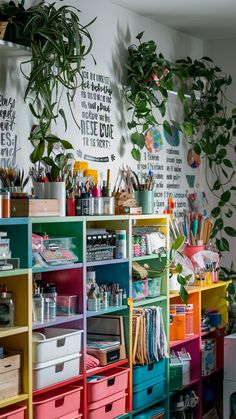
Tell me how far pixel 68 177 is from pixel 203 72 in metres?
1.70

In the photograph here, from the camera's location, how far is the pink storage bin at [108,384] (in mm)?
3918

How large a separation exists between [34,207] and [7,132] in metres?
0.48

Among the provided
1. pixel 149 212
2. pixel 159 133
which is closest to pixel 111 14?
pixel 159 133

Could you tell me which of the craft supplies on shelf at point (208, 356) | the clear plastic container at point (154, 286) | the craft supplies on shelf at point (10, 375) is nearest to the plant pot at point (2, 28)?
the craft supplies on shelf at point (10, 375)

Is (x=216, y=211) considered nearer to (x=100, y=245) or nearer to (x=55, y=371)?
(x=100, y=245)

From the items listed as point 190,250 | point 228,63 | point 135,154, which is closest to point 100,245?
point 135,154

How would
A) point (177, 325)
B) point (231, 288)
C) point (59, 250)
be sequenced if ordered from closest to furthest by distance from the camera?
point (59, 250) < point (177, 325) < point (231, 288)

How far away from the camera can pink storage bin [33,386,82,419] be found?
3.52m

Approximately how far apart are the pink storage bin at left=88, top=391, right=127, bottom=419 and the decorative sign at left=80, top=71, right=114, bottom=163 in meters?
1.28

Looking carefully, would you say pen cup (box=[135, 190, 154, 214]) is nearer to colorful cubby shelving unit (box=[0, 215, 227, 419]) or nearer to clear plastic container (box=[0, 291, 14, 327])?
colorful cubby shelving unit (box=[0, 215, 227, 419])

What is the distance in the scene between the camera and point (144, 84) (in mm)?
4719

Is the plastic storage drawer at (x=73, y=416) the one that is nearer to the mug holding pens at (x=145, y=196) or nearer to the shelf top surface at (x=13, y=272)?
the shelf top surface at (x=13, y=272)

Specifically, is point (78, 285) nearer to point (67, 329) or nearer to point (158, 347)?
point (67, 329)

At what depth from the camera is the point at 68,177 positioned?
4.03 meters
